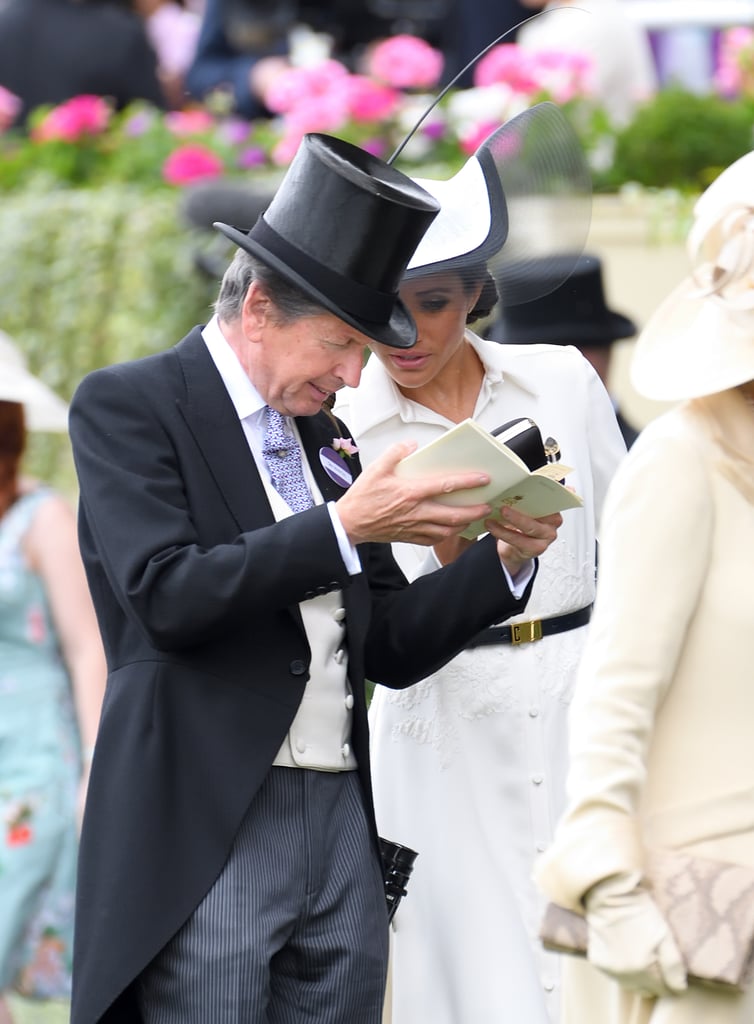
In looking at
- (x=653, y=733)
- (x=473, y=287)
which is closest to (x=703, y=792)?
(x=653, y=733)

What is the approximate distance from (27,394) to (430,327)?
1.35 m

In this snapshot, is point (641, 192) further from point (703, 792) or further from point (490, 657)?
point (703, 792)

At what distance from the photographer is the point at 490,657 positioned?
354cm

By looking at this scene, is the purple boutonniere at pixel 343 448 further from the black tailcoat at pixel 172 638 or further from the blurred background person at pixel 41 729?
the blurred background person at pixel 41 729

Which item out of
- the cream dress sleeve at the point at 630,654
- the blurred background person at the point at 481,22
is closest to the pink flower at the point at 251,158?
the blurred background person at the point at 481,22

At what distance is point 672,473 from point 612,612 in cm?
19

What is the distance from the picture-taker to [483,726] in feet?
11.6

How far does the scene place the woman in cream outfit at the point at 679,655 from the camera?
7.60 feet

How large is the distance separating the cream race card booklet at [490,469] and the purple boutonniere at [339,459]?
27 centimetres

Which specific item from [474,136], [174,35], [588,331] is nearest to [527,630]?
[588,331]

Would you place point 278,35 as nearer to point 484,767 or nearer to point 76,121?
point 76,121

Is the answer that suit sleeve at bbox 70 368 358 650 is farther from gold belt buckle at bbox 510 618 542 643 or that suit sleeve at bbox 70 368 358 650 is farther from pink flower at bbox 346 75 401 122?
Result: pink flower at bbox 346 75 401 122

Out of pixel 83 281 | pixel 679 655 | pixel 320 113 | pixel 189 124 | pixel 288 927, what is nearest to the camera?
pixel 679 655

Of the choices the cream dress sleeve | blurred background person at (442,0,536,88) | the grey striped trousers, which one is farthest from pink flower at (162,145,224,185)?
the cream dress sleeve
